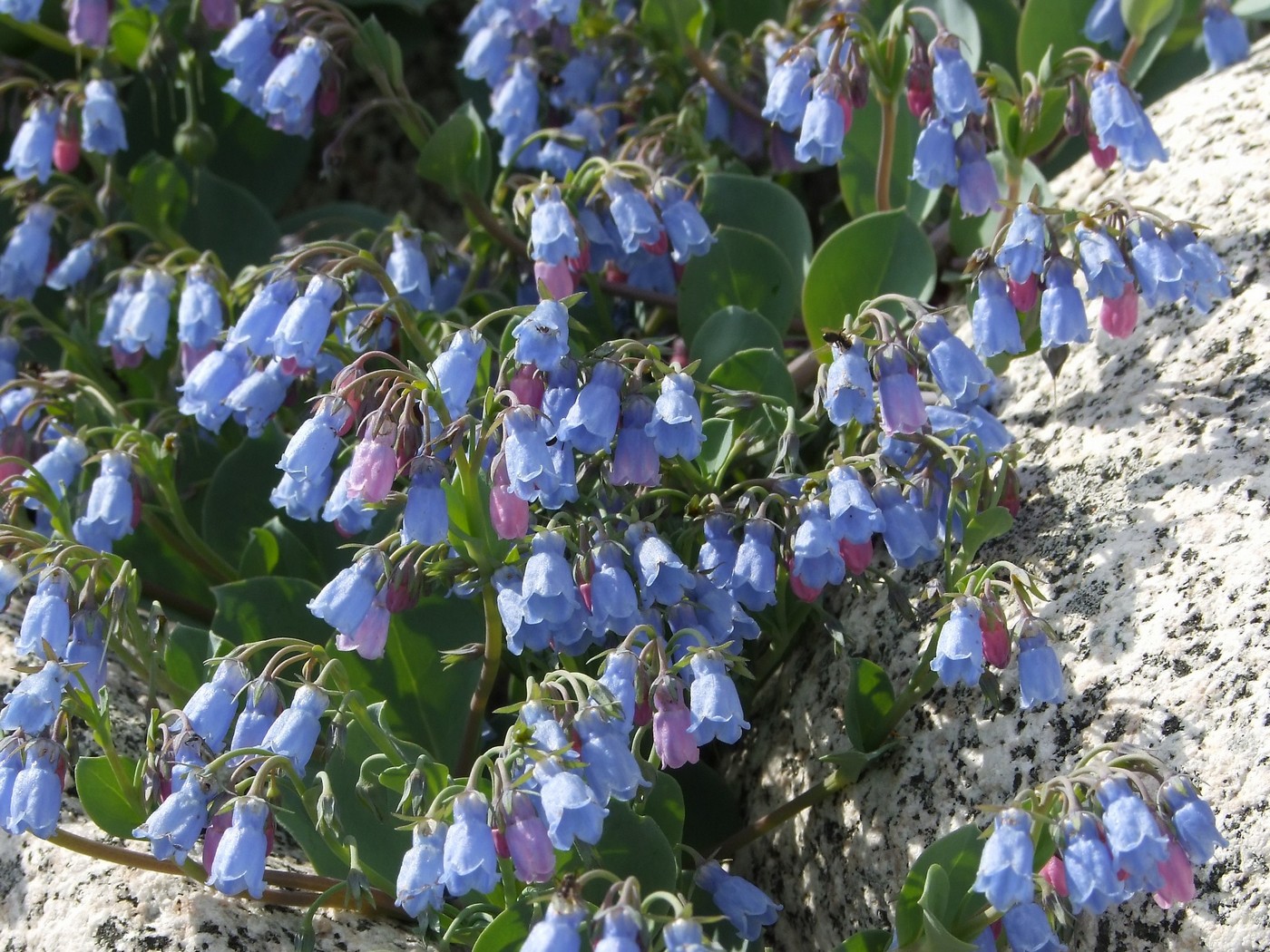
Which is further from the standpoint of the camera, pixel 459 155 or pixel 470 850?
pixel 459 155

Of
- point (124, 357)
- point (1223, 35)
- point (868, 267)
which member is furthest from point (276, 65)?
point (1223, 35)

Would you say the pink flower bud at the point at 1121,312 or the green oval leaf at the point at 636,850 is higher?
the pink flower bud at the point at 1121,312

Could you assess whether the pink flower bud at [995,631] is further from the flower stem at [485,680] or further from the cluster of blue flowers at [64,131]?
the cluster of blue flowers at [64,131]

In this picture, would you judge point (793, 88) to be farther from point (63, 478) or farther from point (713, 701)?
point (63, 478)

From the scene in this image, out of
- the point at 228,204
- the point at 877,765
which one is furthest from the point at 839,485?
the point at 228,204

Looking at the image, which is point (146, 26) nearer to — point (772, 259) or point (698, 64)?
point (698, 64)

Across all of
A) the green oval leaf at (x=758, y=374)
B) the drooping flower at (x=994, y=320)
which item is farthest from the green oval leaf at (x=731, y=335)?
the drooping flower at (x=994, y=320)

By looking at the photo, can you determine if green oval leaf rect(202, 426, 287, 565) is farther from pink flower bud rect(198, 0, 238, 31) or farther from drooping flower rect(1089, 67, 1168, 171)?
drooping flower rect(1089, 67, 1168, 171)
